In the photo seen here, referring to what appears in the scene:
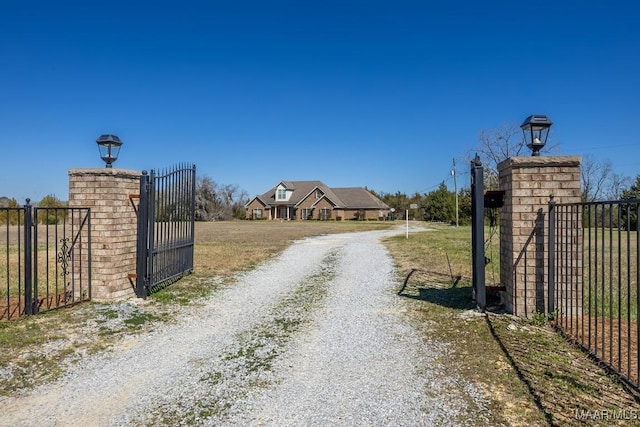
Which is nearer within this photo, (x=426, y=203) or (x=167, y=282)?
(x=167, y=282)

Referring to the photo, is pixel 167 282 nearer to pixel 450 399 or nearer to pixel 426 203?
pixel 450 399

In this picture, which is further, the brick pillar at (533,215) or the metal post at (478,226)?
the metal post at (478,226)

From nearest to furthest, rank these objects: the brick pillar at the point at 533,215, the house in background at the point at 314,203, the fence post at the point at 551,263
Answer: the fence post at the point at 551,263, the brick pillar at the point at 533,215, the house in background at the point at 314,203

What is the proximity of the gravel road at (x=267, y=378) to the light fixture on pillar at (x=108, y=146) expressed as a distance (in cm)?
310

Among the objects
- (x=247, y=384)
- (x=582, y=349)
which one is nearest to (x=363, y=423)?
(x=247, y=384)

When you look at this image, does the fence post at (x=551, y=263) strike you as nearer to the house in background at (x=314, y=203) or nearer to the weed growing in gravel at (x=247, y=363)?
the weed growing in gravel at (x=247, y=363)

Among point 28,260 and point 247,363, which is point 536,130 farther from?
point 28,260

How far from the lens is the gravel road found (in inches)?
122

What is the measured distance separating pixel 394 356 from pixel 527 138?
3771 millimetres

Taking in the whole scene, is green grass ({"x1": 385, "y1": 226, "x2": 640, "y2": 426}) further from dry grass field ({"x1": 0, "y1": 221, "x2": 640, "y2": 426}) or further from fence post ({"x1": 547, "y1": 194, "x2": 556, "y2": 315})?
fence post ({"x1": 547, "y1": 194, "x2": 556, "y2": 315})

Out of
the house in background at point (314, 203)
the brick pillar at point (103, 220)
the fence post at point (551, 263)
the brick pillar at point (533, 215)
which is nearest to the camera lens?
the fence post at point (551, 263)

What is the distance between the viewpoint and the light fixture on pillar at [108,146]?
22.8ft

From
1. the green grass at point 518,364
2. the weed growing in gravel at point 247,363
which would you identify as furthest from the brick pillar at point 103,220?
the green grass at point 518,364

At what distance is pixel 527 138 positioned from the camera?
5844mm
